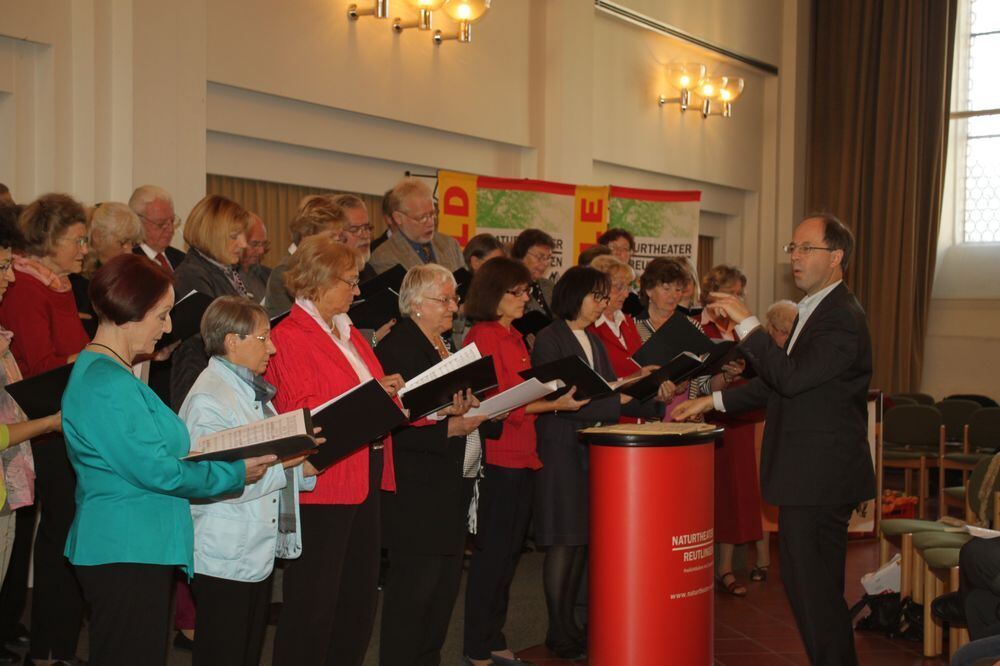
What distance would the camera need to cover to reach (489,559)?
416 centimetres

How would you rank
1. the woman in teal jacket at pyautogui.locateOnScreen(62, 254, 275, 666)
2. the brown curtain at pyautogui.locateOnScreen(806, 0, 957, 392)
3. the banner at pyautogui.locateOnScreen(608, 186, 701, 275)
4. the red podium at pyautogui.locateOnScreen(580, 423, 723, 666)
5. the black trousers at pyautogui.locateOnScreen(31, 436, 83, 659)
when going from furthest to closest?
the brown curtain at pyautogui.locateOnScreen(806, 0, 957, 392) < the banner at pyautogui.locateOnScreen(608, 186, 701, 275) < the red podium at pyautogui.locateOnScreen(580, 423, 723, 666) < the black trousers at pyautogui.locateOnScreen(31, 436, 83, 659) < the woman in teal jacket at pyautogui.locateOnScreen(62, 254, 275, 666)

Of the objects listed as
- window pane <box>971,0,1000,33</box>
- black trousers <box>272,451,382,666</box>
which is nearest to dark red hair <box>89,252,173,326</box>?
black trousers <box>272,451,382,666</box>

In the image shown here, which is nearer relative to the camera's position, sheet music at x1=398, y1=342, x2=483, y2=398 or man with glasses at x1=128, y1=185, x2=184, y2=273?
sheet music at x1=398, y1=342, x2=483, y2=398

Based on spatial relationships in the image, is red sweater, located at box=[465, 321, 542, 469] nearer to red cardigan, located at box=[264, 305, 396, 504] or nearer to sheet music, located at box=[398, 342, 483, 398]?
sheet music, located at box=[398, 342, 483, 398]

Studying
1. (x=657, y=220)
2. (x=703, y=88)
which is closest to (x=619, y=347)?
(x=657, y=220)

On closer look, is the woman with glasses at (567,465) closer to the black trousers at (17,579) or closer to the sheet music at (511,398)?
the sheet music at (511,398)

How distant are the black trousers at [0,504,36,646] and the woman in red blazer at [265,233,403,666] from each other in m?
1.05

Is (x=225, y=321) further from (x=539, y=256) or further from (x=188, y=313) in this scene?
(x=539, y=256)

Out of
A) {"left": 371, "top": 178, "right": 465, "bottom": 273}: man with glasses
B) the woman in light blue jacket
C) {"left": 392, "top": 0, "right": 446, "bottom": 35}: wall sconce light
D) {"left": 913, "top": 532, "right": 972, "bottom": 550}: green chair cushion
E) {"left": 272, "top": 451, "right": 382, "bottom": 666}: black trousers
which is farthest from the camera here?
{"left": 392, "top": 0, "right": 446, "bottom": 35}: wall sconce light

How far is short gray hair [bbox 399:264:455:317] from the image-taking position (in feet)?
12.2

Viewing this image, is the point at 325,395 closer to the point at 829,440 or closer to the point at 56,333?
the point at 56,333

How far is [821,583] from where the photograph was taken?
12.1ft

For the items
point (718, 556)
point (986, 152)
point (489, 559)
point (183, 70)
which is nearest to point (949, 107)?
point (986, 152)

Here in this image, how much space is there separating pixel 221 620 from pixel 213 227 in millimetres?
1685
